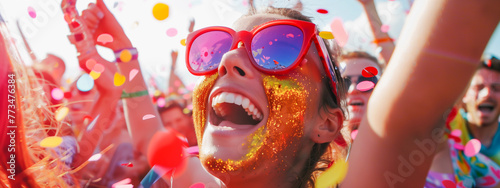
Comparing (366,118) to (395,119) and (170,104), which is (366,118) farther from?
(170,104)

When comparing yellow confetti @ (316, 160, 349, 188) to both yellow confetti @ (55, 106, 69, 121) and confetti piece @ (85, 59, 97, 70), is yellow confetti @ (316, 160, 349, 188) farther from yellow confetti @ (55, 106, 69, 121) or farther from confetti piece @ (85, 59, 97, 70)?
confetti piece @ (85, 59, 97, 70)

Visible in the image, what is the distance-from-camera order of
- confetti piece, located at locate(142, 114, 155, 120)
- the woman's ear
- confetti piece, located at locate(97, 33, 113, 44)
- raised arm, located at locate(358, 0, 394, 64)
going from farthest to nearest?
1. confetti piece, located at locate(97, 33, 113, 44)
2. confetti piece, located at locate(142, 114, 155, 120)
3. raised arm, located at locate(358, 0, 394, 64)
4. the woman's ear

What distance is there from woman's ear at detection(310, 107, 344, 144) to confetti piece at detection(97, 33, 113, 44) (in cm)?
166

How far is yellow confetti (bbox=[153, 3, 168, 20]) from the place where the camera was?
2178 millimetres

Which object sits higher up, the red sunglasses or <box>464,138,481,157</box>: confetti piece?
the red sunglasses

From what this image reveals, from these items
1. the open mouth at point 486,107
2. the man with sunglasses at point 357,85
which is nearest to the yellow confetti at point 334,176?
the man with sunglasses at point 357,85

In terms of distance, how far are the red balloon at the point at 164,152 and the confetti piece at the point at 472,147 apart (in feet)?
8.23

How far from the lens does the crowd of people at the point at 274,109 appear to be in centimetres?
101

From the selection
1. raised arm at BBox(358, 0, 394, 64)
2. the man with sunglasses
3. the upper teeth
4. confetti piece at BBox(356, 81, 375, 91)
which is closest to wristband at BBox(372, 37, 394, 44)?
raised arm at BBox(358, 0, 394, 64)

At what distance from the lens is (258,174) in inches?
56.4

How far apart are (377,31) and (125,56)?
1.84m

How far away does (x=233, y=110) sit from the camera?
1.77 meters

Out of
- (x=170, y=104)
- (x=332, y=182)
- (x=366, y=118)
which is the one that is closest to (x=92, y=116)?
(x=170, y=104)

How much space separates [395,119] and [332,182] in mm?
546
